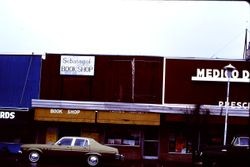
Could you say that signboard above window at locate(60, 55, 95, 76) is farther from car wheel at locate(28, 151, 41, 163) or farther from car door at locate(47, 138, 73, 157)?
car wheel at locate(28, 151, 41, 163)

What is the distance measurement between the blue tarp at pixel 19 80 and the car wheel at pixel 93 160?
31.9ft

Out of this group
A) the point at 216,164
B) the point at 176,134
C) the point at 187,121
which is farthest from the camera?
the point at 176,134

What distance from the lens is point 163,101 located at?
29.7 metres

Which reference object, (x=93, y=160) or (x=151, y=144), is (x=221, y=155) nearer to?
(x=93, y=160)

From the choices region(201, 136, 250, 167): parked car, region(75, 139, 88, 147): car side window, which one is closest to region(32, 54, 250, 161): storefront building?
region(201, 136, 250, 167): parked car

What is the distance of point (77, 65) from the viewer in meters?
30.3

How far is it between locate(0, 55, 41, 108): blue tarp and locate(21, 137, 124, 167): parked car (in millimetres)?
8527

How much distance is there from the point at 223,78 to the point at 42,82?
458 inches

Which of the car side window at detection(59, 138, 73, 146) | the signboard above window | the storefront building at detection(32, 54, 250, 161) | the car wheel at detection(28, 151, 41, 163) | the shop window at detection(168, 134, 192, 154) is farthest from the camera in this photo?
the signboard above window

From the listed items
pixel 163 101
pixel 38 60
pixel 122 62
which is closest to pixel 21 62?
pixel 38 60

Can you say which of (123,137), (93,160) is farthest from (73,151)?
(123,137)

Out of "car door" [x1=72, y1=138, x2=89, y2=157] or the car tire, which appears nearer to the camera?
the car tire

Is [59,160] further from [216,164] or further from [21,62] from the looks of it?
[21,62]

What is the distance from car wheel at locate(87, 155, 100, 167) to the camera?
71.2ft
